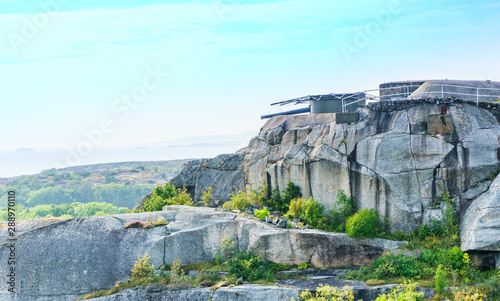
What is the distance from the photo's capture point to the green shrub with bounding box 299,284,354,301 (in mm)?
23283

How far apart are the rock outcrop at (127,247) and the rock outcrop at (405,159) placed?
2.65 meters

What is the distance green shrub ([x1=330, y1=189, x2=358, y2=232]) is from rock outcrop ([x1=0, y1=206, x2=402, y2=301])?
140cm

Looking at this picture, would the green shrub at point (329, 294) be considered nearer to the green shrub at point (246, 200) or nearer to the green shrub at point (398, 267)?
the green shrub at point (398, 267)

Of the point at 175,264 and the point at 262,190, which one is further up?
the point at 262,190

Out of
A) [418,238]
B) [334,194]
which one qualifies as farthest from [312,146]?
[418,238]

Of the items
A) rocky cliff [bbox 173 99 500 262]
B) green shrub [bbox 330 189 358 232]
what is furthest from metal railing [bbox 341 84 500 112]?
green shrub [bbox 330 189 358 232]

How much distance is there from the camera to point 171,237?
29172 millimetres

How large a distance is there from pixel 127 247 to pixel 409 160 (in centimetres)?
1605

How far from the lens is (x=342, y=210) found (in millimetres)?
29047

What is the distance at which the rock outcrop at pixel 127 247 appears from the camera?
27641 mm

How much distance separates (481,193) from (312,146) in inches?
371

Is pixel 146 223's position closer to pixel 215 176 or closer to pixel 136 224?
pixel 136 224

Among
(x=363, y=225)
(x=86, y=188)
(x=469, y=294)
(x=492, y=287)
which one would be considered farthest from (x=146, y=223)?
(x=86, y=188)

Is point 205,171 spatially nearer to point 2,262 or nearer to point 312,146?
point 312,146
